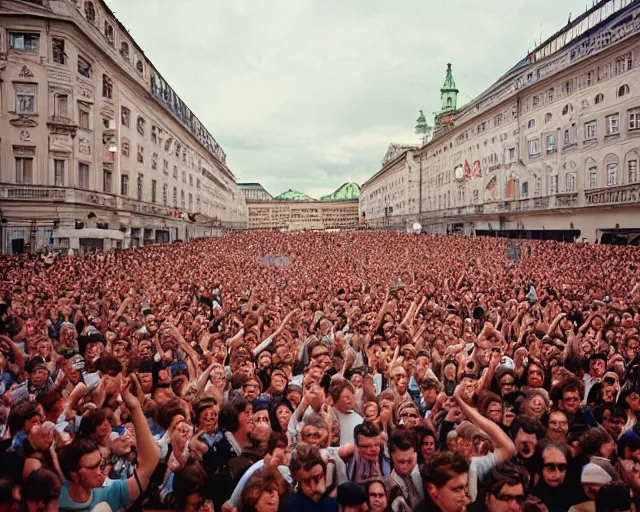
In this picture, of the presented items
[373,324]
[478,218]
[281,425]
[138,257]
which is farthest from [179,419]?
[478,218]

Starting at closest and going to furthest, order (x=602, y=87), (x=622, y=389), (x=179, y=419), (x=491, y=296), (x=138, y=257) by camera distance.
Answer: (x=179, y=419)
(x=622, y=389)
(x=491, y=296)
(x=138, y=257)
(x=602, y=87)

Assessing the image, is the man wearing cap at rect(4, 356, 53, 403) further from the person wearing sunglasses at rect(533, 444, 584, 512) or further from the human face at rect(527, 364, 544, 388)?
the human face at rect(527, 364, 544, 388)

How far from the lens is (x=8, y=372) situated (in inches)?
302

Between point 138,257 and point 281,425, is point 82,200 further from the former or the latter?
point 281,425

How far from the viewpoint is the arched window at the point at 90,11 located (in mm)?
29288

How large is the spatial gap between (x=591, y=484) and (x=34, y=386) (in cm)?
723

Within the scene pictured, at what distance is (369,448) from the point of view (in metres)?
5.16

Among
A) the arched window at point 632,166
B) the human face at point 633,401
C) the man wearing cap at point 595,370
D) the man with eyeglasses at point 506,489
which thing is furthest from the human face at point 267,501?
the arched window at point 632,166

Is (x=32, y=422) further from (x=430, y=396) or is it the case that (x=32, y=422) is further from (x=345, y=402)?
(x=430, y=396)

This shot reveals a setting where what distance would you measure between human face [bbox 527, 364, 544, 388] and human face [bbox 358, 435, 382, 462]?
3273 mm

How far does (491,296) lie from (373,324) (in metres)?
5.04

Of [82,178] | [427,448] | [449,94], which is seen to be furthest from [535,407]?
[449,94]

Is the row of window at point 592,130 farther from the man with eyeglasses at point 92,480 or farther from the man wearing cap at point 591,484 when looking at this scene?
the man with eyeglasses at point 92,480

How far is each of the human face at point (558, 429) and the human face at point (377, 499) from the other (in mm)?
2169
